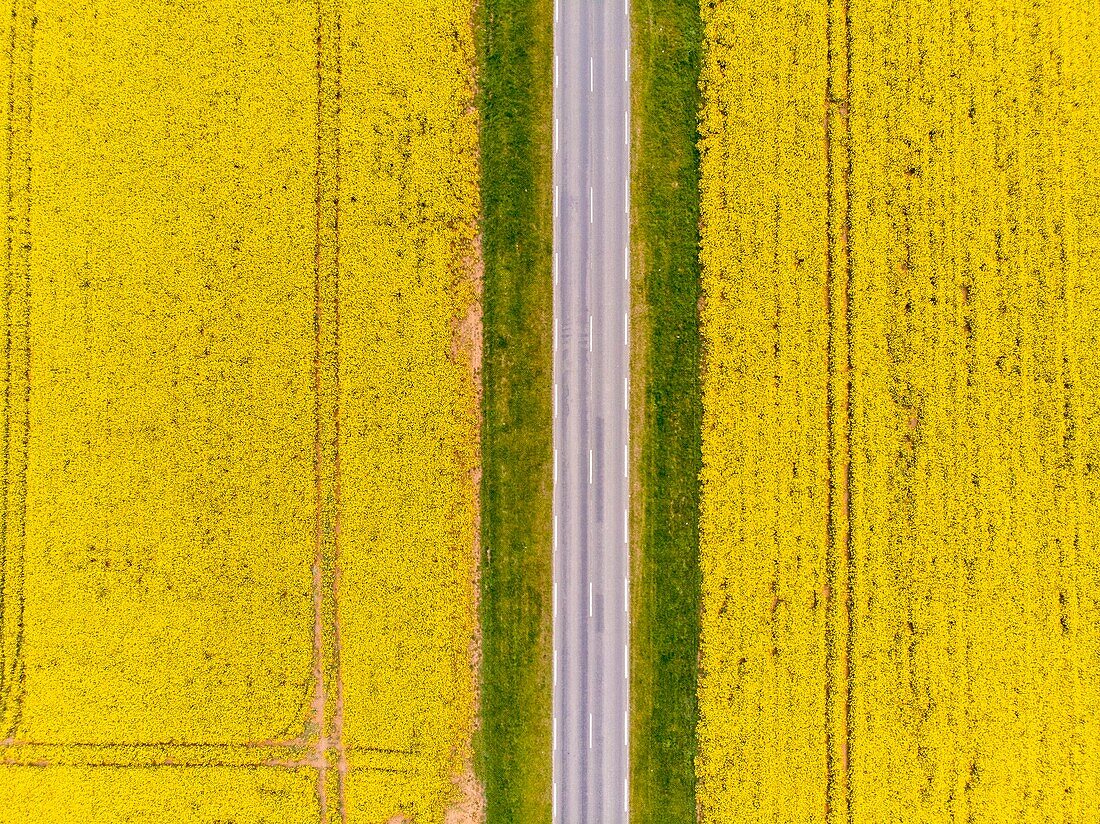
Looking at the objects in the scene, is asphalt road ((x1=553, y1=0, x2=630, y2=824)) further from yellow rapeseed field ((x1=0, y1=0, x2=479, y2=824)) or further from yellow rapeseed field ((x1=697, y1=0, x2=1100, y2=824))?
yellow rapeseed field ((x1=0, y1=0, x2=479, y2=824))

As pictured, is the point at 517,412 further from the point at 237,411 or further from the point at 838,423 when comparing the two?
the point at 838,423

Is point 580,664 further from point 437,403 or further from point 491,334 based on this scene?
point 491,334

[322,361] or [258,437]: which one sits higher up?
[322,361]

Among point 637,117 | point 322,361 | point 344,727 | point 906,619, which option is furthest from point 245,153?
point 906,619

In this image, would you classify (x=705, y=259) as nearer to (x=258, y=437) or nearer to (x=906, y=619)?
(x=906, y=619)

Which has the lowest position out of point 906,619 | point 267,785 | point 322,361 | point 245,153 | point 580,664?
point 267,785

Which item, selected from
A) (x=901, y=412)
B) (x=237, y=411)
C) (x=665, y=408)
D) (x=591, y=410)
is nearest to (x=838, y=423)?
(x=901, y=412)

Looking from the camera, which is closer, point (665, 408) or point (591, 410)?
point (665, 408)
